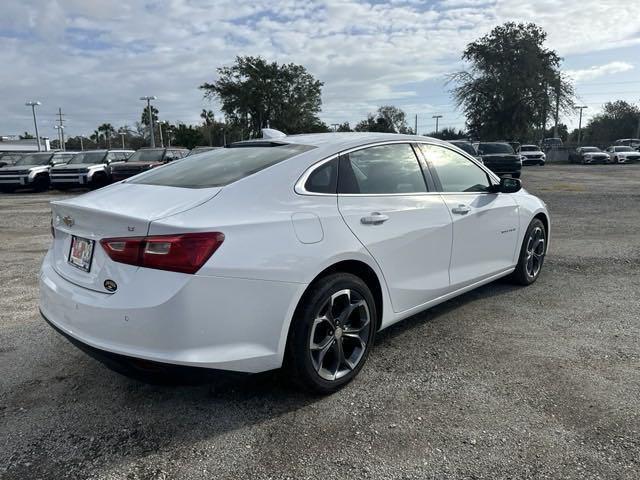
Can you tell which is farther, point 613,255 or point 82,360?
point 613,255

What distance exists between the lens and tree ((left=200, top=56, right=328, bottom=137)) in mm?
44625

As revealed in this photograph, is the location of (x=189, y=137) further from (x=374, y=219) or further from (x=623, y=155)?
(x=374, y=219)

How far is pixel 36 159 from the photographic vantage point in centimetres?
2077

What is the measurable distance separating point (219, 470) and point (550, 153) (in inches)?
1967

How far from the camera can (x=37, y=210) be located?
515 inches

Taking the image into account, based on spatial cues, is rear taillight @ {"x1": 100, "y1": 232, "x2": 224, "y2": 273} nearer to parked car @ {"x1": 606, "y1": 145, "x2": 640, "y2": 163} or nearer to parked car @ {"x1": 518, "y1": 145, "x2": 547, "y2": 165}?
parked car @ {"x1": 518, "y1": 145, "x2": 547, "y2": 165}

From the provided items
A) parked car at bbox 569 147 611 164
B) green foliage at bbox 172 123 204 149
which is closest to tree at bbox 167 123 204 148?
green foliage at bbox 172 123 204 149

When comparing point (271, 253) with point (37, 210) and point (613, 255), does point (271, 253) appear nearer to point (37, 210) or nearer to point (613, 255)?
point (613, 255)

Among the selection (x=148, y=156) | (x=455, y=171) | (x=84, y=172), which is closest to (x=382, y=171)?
(x=455, y=171)

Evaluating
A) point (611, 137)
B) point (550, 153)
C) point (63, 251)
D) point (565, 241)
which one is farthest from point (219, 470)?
point (611, 137)

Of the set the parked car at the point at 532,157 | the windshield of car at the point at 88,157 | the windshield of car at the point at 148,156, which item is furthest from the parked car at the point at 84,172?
the parked car at the point at 532,157

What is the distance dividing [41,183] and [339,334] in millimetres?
20189

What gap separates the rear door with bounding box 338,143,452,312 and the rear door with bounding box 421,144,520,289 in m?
0.16

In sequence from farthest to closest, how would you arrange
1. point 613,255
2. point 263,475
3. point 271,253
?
point 613,255, point 271,253, point 263,475
